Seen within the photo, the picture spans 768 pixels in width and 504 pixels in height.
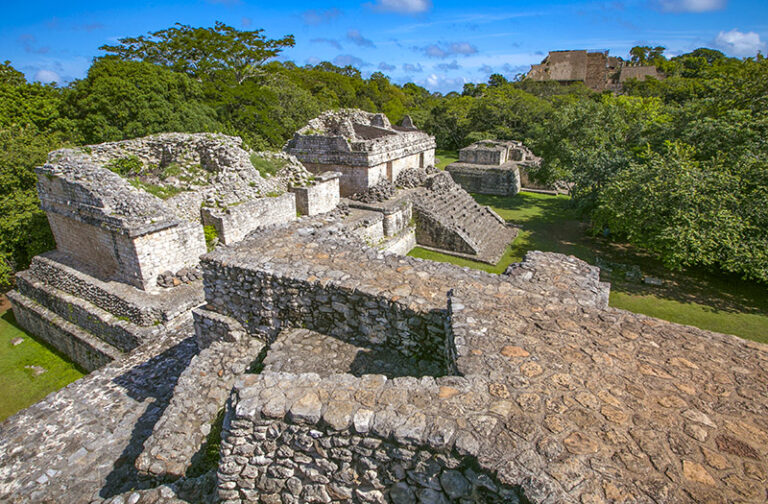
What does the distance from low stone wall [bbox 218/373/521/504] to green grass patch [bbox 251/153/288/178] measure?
10.1m

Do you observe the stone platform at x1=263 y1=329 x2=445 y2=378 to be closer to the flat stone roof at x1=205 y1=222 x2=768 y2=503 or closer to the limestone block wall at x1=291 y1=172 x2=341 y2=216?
the flat stone roof at x1=205 y1=222 x2=768 y2=503

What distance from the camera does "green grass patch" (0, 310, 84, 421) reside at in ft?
24.2

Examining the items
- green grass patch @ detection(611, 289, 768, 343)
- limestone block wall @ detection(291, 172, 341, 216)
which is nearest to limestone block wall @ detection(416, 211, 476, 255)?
limestone block wall @ detection(291, 172, 341, 216)

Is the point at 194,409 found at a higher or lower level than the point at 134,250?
lower

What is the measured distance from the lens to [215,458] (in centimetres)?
392

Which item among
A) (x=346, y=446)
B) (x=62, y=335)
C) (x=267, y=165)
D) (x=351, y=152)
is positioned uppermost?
(x=351, y=152)

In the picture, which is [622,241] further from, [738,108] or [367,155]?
[367,155]

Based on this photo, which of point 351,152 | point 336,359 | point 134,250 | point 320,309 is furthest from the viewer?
point 351,152

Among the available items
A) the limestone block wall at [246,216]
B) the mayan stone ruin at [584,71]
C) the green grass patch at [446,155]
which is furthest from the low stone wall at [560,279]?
the mayan stone ruin at [584,71]

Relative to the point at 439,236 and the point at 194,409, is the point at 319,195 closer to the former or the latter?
the point at 439,236

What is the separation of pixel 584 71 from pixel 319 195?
49.5 m

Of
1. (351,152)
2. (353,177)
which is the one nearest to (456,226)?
(353,177)

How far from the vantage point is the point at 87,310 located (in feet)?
28.4

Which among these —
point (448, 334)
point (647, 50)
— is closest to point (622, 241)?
point (448, 334)
